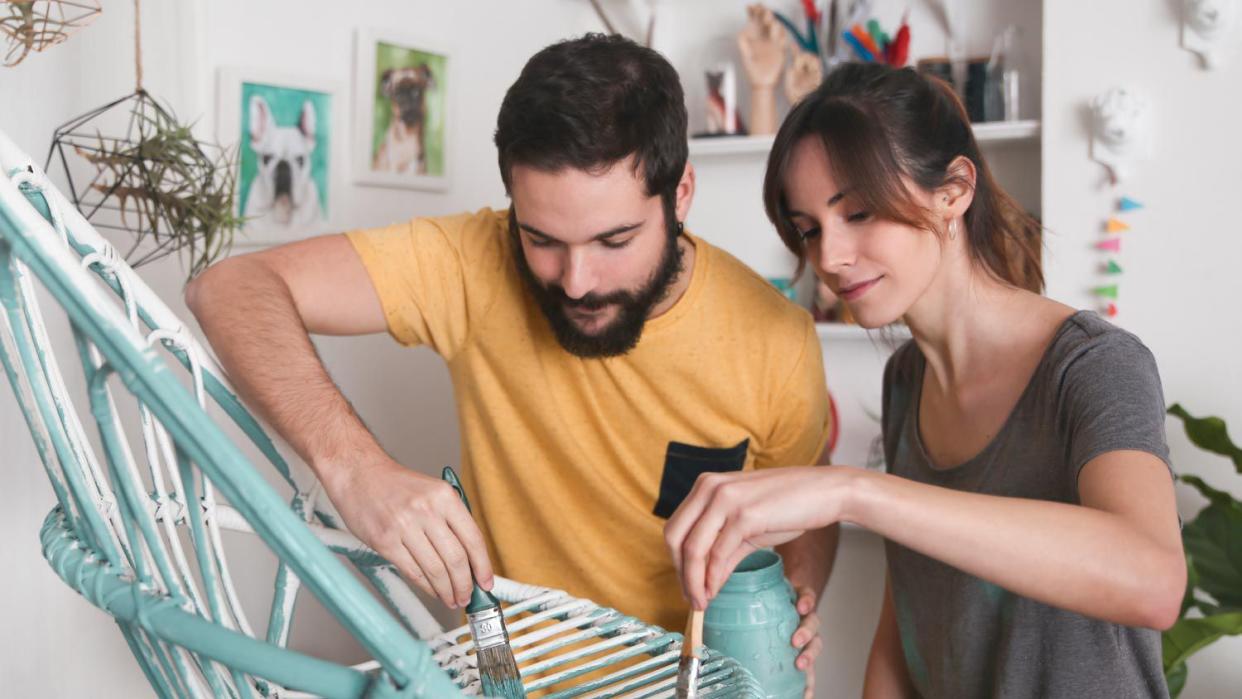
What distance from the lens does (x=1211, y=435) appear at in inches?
74.2

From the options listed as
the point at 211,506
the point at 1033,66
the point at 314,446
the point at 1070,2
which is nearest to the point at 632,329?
the point at 314,446

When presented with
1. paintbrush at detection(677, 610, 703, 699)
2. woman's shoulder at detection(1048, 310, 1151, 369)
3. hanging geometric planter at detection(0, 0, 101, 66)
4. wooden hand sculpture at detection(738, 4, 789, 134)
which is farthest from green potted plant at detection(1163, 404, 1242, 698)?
hanging geometric planter at detection(0, 0, 101, 66)

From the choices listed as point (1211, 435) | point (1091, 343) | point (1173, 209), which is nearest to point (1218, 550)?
point (1211, 435)

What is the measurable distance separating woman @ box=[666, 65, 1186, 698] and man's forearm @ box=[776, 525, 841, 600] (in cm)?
11

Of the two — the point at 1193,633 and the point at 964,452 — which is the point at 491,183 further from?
the point at 1193,633

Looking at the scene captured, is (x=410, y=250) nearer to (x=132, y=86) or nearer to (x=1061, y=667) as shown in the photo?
(x=132, y=86)

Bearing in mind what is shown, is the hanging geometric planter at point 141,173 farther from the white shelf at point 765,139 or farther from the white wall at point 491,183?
the white shelf at point 765,139

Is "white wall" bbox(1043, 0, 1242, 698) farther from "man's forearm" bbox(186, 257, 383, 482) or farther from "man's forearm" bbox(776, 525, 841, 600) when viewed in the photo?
"man's forearm" bbox(186, 257, 383, 482)

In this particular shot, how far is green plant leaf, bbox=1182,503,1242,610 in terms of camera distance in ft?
6.18

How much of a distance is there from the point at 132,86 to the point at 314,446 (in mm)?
904

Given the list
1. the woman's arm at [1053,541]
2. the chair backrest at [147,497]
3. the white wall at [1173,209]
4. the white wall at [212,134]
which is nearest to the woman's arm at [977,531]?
the woman's arm at [1053,541]

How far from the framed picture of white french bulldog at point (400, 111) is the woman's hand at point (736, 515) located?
1405 millimetres

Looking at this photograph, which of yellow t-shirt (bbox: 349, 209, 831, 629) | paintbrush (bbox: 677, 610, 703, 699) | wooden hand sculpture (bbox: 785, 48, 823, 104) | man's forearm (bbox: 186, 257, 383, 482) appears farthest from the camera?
wooden hand sculpture (bbox: 785, 48, 823, 104)

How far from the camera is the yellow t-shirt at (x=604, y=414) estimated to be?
1.50m
